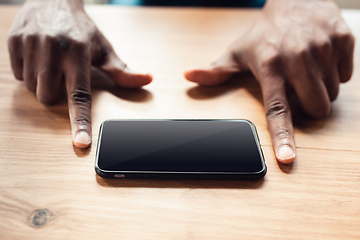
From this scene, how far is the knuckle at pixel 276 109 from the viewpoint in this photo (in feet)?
1.98

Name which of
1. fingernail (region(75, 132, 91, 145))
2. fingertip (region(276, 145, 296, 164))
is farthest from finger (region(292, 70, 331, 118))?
fingernail (region(75, 132, 91, 145))

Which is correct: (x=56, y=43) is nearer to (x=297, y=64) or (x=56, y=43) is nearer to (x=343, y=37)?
(x=297, y=64)

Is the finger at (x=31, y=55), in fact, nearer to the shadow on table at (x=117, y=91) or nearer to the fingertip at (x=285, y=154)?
the shadow on table at (x=117, y=91)

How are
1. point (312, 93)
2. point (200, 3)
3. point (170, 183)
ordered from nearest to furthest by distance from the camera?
point (170, 183), point (312, 93), point (200, 3)

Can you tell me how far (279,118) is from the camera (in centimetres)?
59

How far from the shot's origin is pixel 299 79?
23.9 inches

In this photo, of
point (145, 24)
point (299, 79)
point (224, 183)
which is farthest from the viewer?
point (145, 24)

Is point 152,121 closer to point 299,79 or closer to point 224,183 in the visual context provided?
point 224,183

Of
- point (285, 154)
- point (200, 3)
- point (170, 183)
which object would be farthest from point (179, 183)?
point (200, 3)

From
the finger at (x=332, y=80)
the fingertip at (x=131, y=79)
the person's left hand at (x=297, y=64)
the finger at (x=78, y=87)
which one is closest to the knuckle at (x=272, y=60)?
the person's left hand at (x=297, y=64)

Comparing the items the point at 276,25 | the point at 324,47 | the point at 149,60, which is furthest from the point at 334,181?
the point at 149,60

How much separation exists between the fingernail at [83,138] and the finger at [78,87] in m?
0.02

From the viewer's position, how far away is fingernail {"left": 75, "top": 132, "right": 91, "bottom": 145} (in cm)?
55

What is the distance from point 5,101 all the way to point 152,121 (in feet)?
1.14
